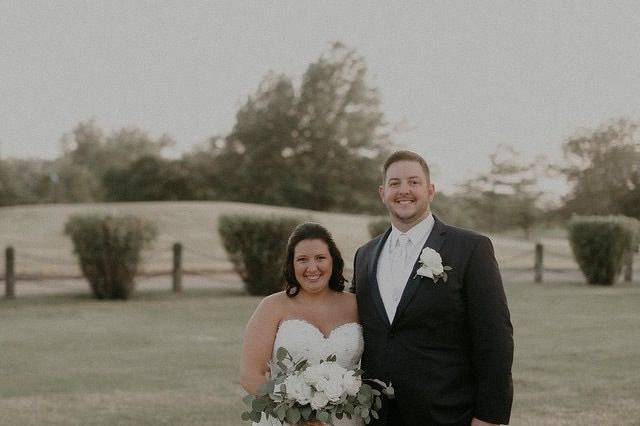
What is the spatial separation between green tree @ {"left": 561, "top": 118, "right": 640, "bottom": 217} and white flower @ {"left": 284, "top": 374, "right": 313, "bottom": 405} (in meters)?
15.4

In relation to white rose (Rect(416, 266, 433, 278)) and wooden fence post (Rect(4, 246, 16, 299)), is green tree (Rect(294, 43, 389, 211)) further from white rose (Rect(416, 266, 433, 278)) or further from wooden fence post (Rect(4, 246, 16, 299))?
white rose (Rect(416, 266, 433, 278))

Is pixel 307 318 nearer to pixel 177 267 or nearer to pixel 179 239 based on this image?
pixel 177 267

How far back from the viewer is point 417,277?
4246 millimetres

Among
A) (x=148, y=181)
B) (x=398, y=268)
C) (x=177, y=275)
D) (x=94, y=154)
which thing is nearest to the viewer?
(x=398, y=268)

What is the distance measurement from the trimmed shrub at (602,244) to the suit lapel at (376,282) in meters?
21.4

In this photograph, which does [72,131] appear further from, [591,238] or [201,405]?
[201,405]

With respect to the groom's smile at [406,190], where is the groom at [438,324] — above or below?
below

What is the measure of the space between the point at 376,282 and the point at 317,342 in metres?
0.55

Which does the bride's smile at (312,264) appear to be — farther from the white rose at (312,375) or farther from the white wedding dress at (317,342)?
the white rose at (312,375)

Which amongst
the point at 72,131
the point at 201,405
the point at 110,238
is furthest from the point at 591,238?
the point at 72,131

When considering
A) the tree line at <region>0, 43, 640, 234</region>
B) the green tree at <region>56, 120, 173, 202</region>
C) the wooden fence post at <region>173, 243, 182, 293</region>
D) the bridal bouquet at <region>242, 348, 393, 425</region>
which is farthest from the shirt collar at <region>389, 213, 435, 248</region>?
the green tree at <region>56, 120, 173, 202</region>

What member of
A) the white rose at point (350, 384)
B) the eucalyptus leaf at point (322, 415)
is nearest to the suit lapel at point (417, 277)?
the white rose at point (350, 384)

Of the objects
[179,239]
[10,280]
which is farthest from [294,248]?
[179,239]

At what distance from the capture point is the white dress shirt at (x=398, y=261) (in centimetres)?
436
